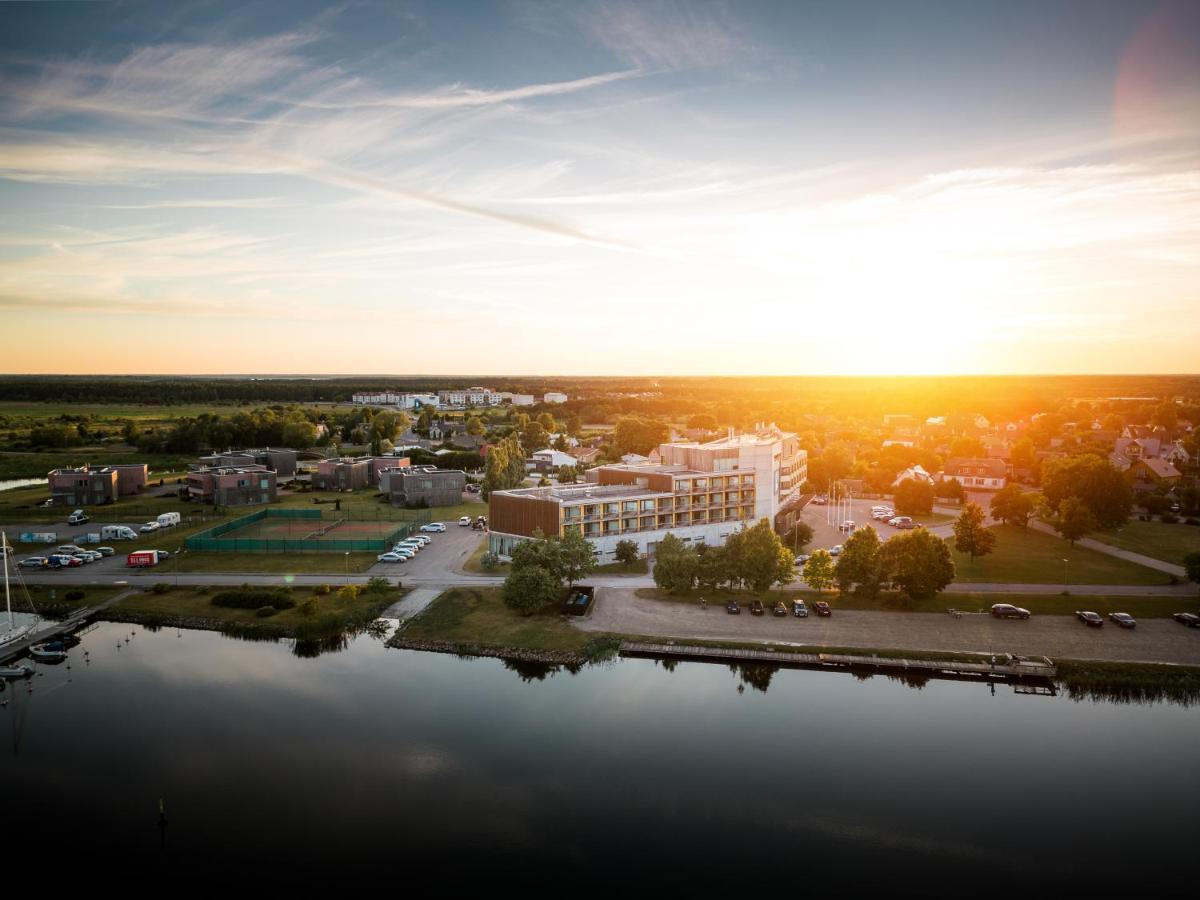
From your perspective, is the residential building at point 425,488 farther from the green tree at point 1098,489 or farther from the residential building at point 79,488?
the green tree at point 1098,489

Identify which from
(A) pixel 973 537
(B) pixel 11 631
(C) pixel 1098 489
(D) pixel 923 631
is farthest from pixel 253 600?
(C) pixel 1098 489

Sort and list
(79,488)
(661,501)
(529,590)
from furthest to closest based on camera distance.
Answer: (79,488)
(661,501)
(529,590)

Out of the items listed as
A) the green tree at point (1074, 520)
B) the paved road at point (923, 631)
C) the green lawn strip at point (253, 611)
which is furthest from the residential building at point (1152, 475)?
the green lawn strip at point (253, 611)

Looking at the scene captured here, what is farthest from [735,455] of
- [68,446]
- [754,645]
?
[68,446]

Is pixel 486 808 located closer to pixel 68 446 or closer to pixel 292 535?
pixel 292 535

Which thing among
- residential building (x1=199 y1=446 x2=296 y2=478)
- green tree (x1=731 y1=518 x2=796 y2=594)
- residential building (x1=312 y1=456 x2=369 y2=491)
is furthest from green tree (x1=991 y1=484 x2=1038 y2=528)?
residential building (x1=199 y1=446 x2=296 y2=478)

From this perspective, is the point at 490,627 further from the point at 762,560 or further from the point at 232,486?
the point at 232,486
